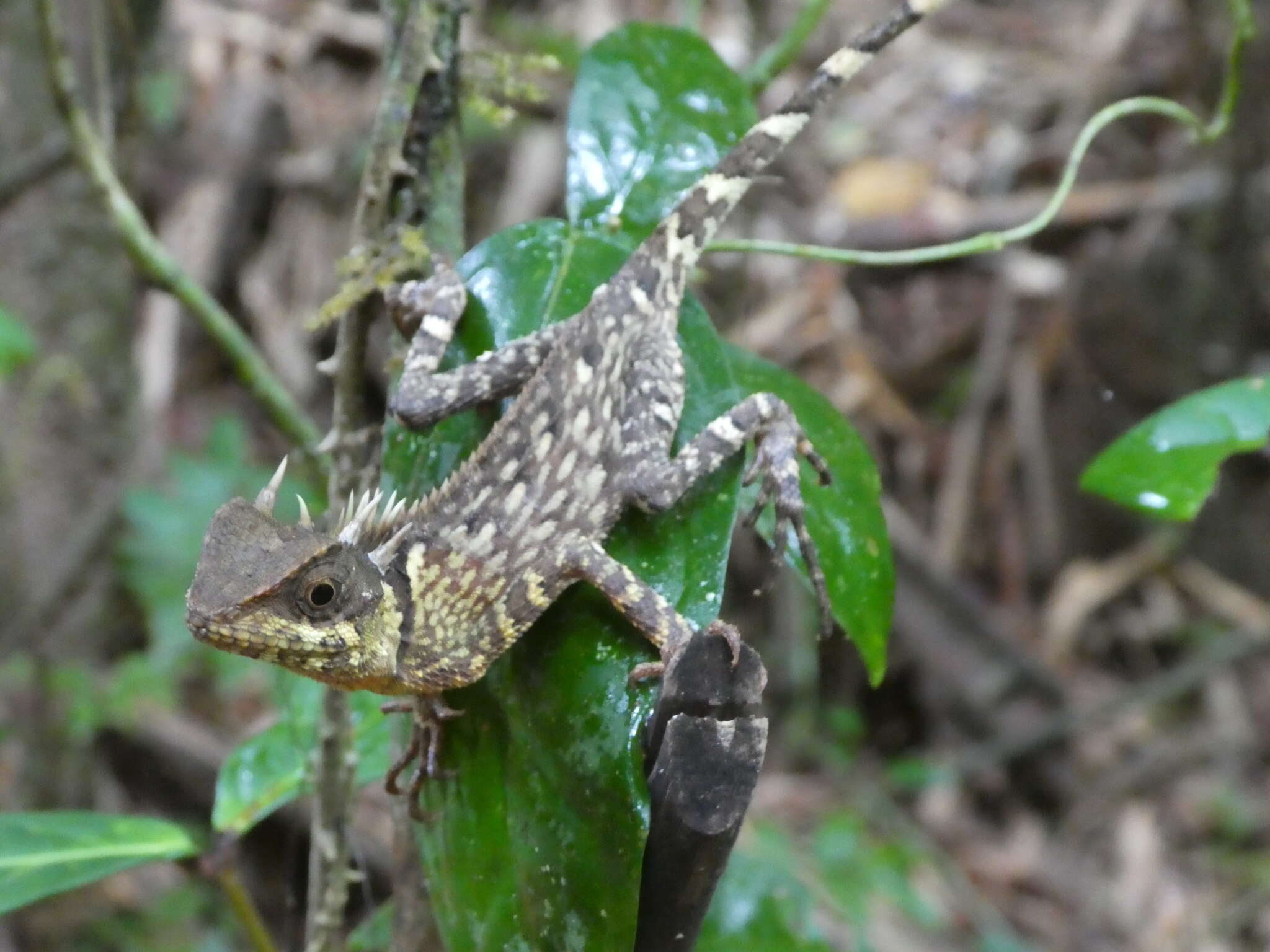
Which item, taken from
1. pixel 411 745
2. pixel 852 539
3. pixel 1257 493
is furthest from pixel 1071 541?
pixel 411 745

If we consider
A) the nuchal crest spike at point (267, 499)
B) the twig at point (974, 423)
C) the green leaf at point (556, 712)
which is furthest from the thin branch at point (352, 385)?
the twig at point (974, 423)

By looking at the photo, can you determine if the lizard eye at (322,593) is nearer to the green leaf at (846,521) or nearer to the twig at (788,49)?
the green leaf at (846,521)

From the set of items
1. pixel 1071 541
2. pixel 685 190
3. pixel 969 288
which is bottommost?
pixel 1071 541

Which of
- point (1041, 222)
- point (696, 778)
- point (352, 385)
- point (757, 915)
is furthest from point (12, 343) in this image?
point (1041, 222)

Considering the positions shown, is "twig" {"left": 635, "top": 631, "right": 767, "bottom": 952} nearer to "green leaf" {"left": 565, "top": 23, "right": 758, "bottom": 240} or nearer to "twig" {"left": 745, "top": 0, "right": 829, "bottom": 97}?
"green leaf" {"left": 565, "top": 23, "right": 758, "bottom": 240}

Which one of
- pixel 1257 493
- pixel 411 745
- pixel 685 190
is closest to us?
pixel 411 745

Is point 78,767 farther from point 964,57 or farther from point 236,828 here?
point 964,57

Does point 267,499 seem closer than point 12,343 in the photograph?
Yes

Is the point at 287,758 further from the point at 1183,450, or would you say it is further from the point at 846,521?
the point at 1183,450
